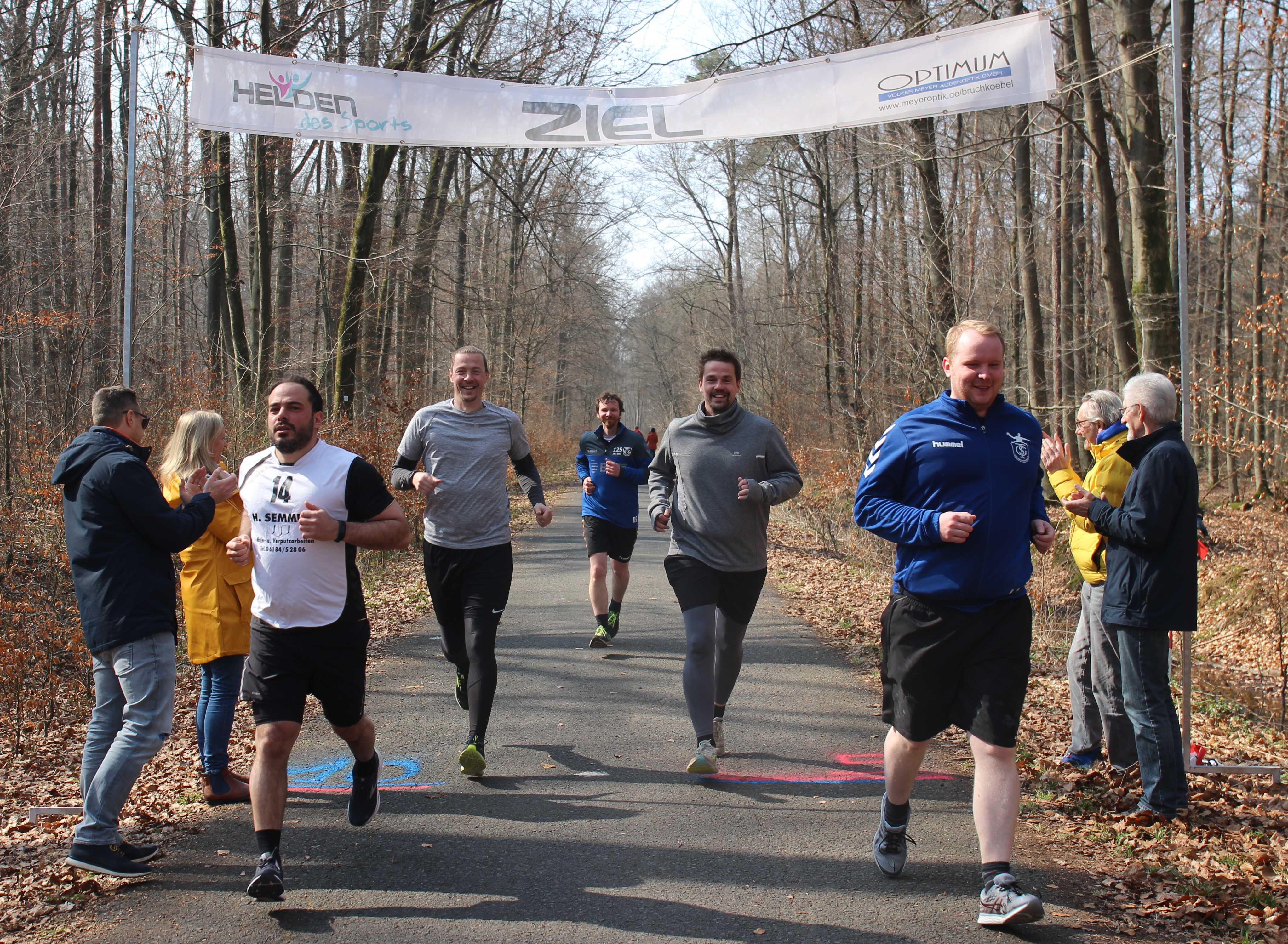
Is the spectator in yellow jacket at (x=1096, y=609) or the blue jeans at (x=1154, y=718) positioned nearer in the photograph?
the blue jeans at (x=1154, y=718)

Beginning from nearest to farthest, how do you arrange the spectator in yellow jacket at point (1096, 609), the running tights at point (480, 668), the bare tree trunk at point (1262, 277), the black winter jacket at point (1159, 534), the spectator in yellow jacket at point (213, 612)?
the black winter jacket at point (1159, 534) < the spectator in yellow jacket at point (213, 612) < the spectator in yellow jacket at point (1096, 609) < the running tights at point (480, 668) < the bare tree trunk at point (1262, 277)

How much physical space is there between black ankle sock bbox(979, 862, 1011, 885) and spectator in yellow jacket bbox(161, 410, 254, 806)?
11.5 ft

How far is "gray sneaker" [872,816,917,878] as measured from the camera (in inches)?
156

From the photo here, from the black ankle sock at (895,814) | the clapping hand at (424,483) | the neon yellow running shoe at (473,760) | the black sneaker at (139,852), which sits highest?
the clapping hand at (424,483)

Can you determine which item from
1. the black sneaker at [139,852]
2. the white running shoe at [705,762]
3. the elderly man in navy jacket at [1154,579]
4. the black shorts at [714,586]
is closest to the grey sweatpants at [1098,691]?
the elderly man in navy jacket at [1154,579]

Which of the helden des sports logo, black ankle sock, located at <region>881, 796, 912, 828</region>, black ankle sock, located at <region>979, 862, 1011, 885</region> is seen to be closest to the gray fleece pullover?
black ankle sock, located at <region>881, 796, 912, 828</region>

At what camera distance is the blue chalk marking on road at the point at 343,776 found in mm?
5043

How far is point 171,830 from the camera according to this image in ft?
14.9

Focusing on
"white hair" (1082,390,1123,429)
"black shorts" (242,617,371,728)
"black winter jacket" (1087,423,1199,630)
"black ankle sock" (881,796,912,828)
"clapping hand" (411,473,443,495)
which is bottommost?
"black ankle sock" (881,796,912,828)

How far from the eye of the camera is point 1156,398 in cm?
474

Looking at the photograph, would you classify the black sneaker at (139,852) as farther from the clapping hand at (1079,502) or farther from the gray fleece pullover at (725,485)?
the clapping hand at (1079,502)

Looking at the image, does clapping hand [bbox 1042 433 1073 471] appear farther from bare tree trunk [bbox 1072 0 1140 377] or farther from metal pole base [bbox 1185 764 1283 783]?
bare tree trunk [bbox 1072 0 1140 377]

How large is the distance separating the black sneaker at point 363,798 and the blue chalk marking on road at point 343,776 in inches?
23.2

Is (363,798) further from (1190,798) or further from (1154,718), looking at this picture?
(1190,798)
